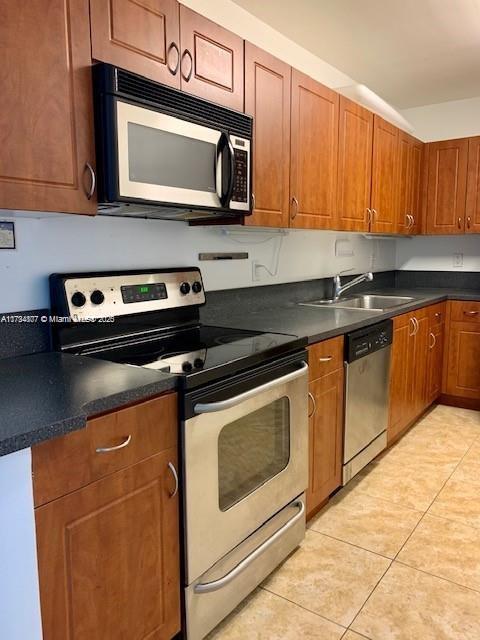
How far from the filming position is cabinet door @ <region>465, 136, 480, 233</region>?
3.73 metres

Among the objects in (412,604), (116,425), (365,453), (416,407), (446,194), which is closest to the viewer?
(116,425)

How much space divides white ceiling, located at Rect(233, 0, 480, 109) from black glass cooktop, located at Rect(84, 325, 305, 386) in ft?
5.58

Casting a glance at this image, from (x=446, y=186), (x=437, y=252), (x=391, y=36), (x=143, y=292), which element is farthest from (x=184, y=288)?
(x=437, y=252)

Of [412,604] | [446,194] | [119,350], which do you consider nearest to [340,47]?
[446,194]

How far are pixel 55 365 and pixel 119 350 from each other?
296mm

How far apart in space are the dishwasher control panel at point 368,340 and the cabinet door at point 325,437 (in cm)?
12

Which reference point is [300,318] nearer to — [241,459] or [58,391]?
[241,459]

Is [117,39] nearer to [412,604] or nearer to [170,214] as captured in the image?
[170,214]

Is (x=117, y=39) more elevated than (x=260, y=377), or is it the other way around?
(x=117, y=39)

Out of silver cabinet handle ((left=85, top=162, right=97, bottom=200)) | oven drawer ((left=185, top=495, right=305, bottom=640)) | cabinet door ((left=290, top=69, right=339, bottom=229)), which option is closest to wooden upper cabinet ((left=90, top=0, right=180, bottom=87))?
silver cabinet handle ((left=85, top=162, right=97, bottom=200))

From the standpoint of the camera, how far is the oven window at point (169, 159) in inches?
57.3

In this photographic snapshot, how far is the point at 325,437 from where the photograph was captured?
2172 mm

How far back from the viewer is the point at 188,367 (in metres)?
1.43

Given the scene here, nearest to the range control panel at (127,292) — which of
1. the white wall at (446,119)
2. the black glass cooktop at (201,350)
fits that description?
the black glass cooktop at (201,350)
